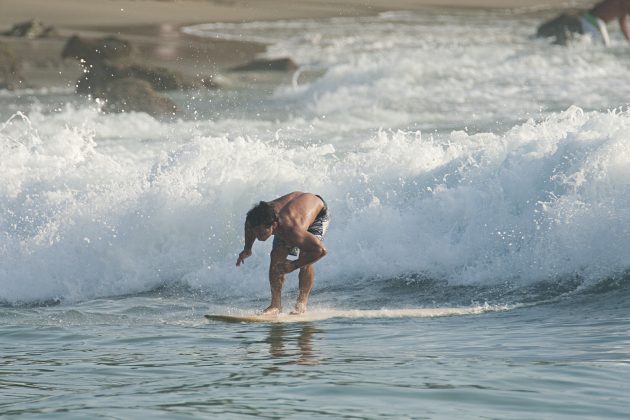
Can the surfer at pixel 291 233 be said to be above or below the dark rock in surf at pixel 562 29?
below

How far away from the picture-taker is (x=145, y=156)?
18.9m

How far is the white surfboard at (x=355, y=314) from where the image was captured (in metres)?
9.54

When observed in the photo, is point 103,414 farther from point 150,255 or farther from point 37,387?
point 150,255

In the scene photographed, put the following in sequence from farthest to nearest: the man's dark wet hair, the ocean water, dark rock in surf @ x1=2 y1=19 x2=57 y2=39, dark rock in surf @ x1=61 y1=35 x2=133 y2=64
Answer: dark rock in surf @ x1=2 y1=19 x2=57 y2=39 → dark rock in surf @ x1=61 y1=35 x2=133 y2=64 → the man's dark wet hair → the ocean water

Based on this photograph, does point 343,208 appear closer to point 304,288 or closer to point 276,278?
point 304,288

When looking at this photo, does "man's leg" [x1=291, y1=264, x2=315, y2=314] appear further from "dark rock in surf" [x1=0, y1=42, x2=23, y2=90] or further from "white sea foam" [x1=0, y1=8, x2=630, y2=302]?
"dark rock in surf" [x1=0, y1=42, x2=23, y2=90]

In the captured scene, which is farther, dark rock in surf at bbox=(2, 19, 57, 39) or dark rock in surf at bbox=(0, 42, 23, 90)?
dark rock in surf at bbox=(2, 19, 57, 39)

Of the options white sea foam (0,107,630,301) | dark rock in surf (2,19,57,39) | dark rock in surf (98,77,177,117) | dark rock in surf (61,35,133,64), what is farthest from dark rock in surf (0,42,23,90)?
white sea foam (0,107,630,301)

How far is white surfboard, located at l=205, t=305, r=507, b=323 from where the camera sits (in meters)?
9.54

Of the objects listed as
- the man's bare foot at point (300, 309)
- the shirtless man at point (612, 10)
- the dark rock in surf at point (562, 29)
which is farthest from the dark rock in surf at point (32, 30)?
the shirtless man at point (612, 10)

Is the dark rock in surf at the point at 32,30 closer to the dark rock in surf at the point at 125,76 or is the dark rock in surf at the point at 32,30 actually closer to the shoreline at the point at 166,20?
the shoreline at the point at 166,20

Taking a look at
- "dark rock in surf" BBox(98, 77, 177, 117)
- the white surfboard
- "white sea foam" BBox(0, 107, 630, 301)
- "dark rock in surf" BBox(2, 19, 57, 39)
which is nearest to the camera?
the white surfboard

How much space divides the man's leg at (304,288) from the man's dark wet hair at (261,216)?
29.9 inches

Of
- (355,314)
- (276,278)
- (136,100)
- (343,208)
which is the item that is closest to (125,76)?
(136,100)
